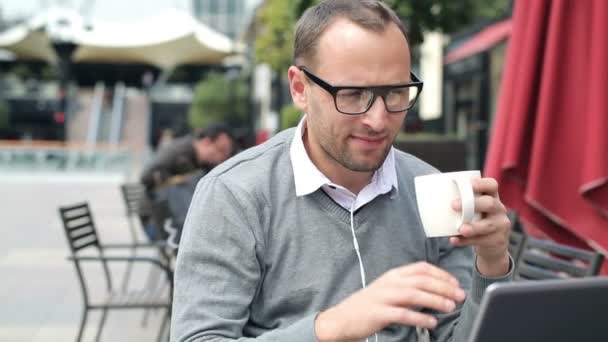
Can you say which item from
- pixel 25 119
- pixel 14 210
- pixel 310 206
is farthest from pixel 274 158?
pixel 25 119

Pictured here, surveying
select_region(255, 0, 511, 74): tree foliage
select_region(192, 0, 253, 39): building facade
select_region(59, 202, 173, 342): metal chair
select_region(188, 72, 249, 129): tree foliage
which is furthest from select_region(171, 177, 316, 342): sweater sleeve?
select_region(192, 0, 253, 39): building facade

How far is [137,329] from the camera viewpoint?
5.67 m

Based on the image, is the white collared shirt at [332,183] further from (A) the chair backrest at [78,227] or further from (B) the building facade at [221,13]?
(B) the building facade at [221,13]

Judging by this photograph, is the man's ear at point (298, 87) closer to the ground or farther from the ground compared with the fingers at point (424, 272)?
farther from the ground

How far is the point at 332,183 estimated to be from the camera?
1.75m

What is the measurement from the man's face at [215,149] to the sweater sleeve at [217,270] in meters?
4.81

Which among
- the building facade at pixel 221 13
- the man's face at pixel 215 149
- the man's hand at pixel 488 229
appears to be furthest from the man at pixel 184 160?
the building facade at pixel 221 13

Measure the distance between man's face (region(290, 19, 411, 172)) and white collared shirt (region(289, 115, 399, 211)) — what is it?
0.28ft

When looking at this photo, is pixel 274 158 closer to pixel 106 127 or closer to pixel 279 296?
pixel 279 296

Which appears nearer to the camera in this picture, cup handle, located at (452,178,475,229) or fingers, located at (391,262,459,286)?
fingers, located at (391,262,459,286)

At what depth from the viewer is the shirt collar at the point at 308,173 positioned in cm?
173

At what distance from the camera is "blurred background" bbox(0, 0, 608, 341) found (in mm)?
3402

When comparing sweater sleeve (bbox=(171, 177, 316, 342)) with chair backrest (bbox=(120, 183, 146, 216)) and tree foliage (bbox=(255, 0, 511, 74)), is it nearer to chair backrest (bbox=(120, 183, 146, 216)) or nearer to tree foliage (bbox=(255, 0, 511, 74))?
chair backrest (bbox=(120, 183, 146, 216))

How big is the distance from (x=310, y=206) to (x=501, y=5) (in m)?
7.77
